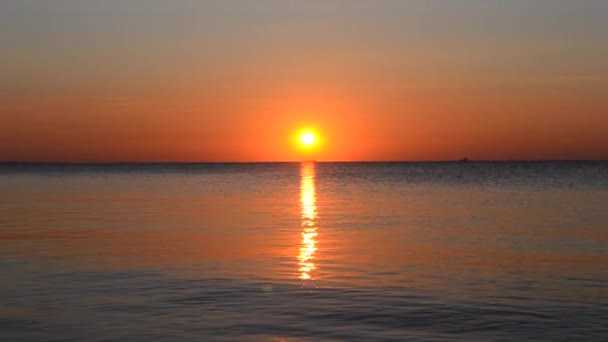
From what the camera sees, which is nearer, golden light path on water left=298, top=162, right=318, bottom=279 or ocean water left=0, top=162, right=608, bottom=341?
ocean water left=0, top=162, right=608, bottom=341

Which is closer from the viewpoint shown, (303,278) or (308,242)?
(303,278)

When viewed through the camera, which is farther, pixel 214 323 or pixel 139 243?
pixel 139 243

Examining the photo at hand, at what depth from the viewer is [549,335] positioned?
14.3m

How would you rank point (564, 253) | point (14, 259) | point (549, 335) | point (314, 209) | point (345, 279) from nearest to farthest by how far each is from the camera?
point (549, 335), point (345, 279), point (14, 259), point (564, 253), point (314, 209)

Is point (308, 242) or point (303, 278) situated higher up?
point (308, 242)

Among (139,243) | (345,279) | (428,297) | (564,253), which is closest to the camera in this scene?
(428,297)

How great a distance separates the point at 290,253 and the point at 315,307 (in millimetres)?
8887

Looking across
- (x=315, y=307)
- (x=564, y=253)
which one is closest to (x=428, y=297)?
(x=315, y=307)

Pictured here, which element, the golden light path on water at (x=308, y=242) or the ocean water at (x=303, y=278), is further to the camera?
the golden light path on water at (x=308, y=242)

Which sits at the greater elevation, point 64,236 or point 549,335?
point 64,236

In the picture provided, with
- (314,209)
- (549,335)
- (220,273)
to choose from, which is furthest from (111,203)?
(549,335)

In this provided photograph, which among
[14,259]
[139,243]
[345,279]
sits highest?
[139,243]

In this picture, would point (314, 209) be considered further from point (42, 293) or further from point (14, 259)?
point (42, 293)

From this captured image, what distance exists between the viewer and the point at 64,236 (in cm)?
3053
